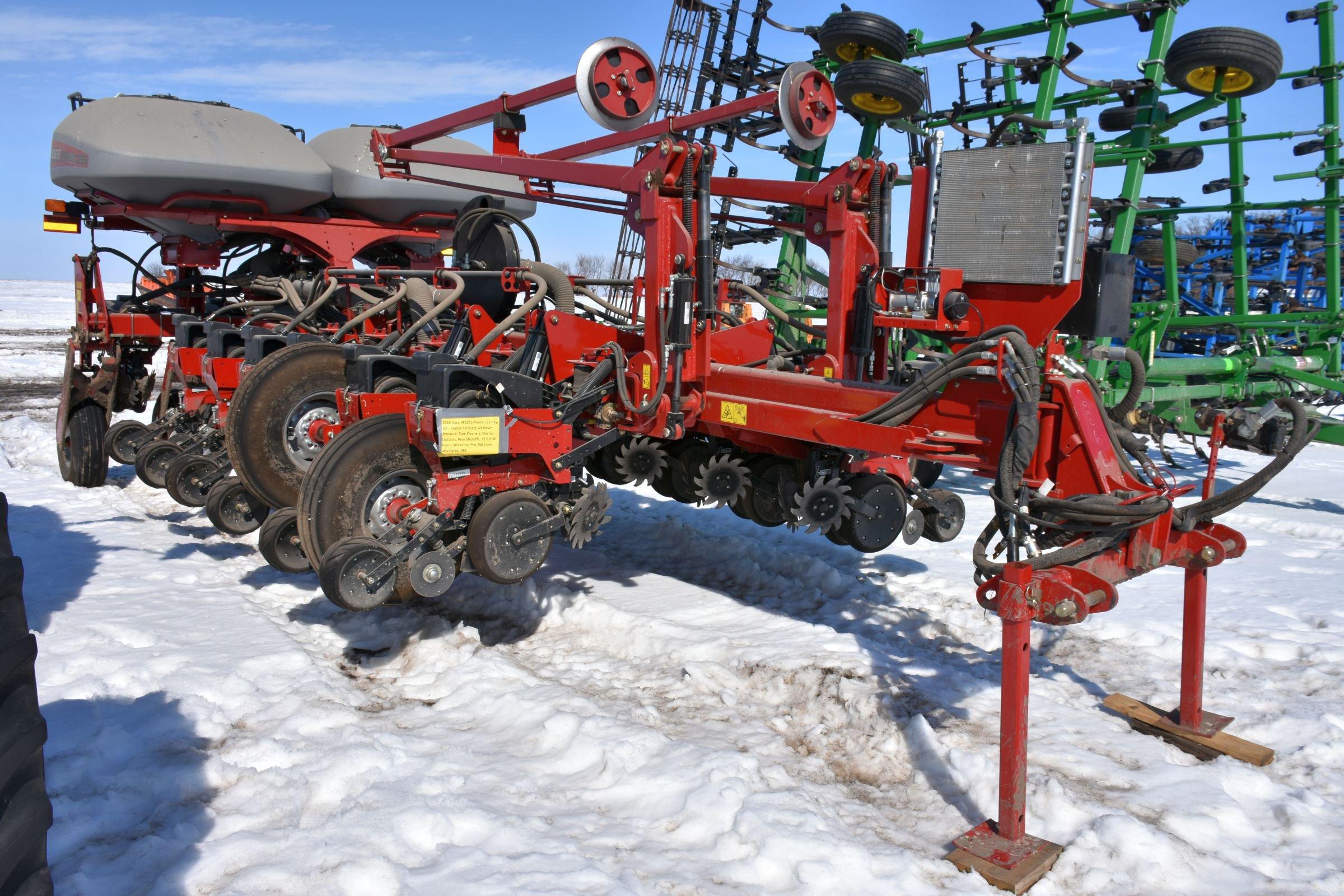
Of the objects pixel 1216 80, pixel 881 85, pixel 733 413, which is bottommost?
pixel 733 413

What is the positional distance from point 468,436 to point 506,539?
1.56 feet

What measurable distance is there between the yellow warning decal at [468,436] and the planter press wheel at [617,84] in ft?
6.15

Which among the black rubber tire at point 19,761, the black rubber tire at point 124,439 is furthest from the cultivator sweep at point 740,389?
the black rubber tire at point 19,761

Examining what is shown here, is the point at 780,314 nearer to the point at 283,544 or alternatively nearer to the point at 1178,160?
the point at 283,544

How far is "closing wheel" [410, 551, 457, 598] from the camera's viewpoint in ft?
12.4

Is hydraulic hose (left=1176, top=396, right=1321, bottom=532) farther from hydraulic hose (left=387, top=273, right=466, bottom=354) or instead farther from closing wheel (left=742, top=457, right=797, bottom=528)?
hydraulic hose (left=387, top=273, right=466, bottom=354)

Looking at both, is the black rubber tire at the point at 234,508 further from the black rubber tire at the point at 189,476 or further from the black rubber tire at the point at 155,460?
the black rubber tire at the point at 155,460

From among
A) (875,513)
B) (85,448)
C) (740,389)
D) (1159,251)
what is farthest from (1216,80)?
(85,448)

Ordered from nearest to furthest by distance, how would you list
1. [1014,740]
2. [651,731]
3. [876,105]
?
[1014,740], [651,731], [876,105]

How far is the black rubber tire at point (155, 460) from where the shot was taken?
21.2 feet

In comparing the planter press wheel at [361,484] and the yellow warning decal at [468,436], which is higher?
the yellow warning decal at [468,436]

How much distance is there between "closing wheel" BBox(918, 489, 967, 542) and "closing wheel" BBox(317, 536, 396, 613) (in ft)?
8.62

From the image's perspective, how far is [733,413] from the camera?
166 inches

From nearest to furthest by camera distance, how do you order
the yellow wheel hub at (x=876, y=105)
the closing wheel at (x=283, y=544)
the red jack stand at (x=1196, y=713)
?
the red jack stand at (x=1196, y=713)
the closing wheel at (x=283, y=544)
the yellow wheel hub at (x=876, y=105)
